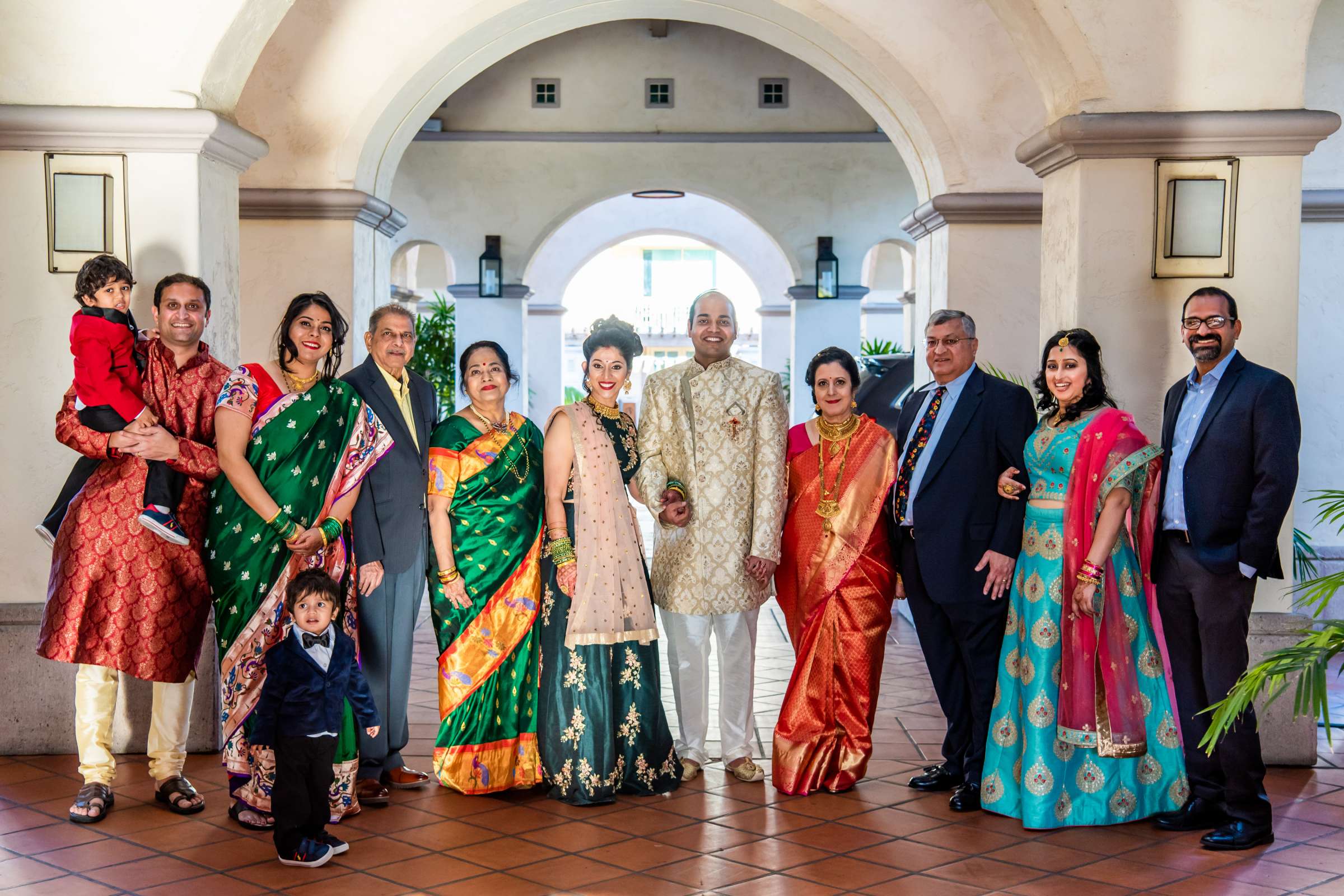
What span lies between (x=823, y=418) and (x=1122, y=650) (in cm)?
129

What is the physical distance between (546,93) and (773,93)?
2377 millimetres

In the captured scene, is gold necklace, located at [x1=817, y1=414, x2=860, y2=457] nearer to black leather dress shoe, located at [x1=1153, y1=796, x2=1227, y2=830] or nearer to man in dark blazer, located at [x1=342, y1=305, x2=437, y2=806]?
man in dark blazer, located at [x1=342, y1=305, x2=437, y2=806]

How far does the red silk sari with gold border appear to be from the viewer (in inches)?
174

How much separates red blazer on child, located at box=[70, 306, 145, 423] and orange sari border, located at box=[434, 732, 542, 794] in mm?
1552

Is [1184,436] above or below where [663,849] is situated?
above

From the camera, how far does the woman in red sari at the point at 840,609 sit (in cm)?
443

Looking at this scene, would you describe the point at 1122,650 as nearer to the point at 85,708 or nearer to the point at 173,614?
the point at 173,614

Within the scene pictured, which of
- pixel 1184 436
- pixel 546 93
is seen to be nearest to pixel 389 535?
pixel 1184 436

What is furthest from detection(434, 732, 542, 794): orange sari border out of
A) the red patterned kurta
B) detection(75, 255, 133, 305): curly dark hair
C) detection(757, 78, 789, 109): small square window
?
detection(757, 78, 789, 109): small square window

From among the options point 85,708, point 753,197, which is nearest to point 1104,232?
point 85,708

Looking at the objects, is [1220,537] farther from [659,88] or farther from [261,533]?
[659,88]

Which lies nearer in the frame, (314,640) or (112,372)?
(314,640)

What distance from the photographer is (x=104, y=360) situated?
3990 millimetres

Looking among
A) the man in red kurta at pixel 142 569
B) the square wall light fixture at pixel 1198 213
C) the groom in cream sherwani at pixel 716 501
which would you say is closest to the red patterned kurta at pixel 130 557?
the man in red kurta at pixel 142 569
